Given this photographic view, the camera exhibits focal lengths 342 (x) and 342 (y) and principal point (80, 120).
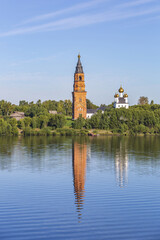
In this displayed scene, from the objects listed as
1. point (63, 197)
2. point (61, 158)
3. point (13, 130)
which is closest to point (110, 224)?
point (63, 197)

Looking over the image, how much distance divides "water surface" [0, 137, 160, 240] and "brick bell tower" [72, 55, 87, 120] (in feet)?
303

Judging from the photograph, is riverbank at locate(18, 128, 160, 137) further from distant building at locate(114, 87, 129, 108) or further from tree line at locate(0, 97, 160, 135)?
distant building at locate(114, 87, 129, 108)

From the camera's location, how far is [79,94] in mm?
134250

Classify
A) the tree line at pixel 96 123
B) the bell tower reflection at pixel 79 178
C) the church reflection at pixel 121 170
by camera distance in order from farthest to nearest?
the tree line at pixel 96 123 < the church reflection at pixel 121 170 < the bell tower reflection at pixel 79 178

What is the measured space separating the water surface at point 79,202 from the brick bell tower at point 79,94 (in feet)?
303

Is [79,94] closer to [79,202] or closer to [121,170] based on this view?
[121,170]

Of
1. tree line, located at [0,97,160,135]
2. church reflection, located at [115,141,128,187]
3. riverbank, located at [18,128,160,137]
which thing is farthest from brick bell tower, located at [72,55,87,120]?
church reflection, located at [115,141,128,187]

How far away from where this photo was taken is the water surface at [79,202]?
17.8 m

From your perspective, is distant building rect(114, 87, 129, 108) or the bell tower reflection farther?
distant building rect(114, 87, 129, 108)

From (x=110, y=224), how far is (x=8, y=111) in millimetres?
130083

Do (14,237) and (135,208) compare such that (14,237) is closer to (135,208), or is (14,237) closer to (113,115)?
(135,208)

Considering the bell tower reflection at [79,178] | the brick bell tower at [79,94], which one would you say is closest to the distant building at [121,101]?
the brick bell tower at [79,94]

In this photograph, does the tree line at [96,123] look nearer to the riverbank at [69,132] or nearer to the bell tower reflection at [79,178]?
the riverbank at [69,132]

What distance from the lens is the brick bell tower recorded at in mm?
133375
